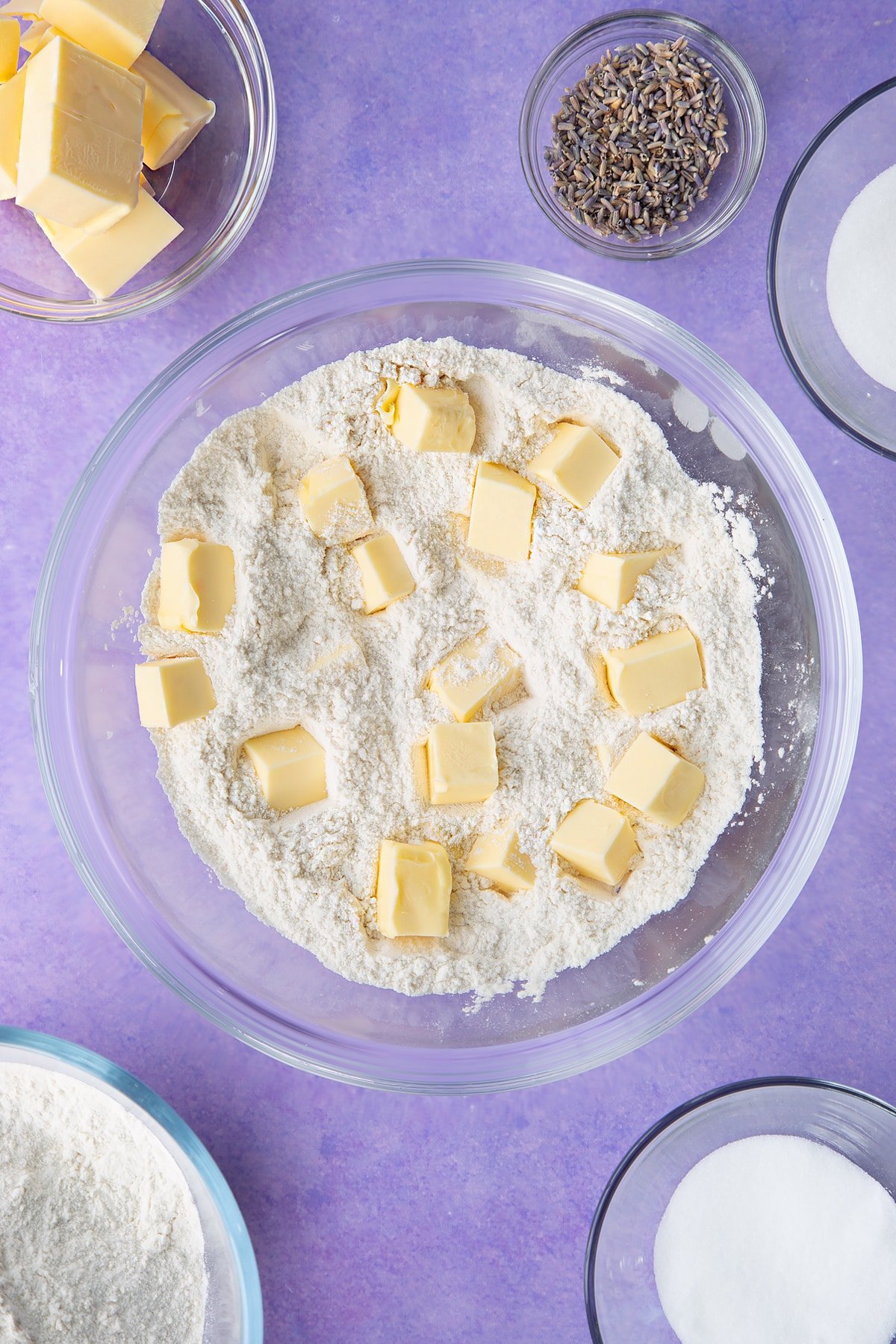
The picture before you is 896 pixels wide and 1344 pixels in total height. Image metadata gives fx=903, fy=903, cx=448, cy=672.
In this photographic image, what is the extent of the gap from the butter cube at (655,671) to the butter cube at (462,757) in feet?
0.73

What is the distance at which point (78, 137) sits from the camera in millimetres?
1319

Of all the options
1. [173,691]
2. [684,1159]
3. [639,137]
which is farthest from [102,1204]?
[639,137]

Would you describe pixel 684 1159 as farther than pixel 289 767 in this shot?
Yes

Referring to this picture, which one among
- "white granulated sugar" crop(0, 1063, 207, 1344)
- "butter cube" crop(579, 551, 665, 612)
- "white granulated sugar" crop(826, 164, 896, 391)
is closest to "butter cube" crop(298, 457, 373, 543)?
"butter cube" crop(579, 551, 665, 612)

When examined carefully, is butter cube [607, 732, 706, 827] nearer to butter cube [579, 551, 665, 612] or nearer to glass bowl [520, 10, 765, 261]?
butter cube [579, 551, 665, 612]

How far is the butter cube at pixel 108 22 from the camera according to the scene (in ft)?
4.45

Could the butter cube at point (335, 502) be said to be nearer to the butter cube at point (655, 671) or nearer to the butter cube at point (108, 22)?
the butter cube at point (655, 671)

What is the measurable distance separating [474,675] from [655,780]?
33 centimetres

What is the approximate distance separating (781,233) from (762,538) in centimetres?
51

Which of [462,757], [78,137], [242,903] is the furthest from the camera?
[242,903]

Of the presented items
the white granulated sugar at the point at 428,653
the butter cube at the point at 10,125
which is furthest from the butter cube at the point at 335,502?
the butter cube at the point at 10,125

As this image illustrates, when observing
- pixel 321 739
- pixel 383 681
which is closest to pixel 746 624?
pixel 383 681

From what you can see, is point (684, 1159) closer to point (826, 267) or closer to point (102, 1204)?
point (102, 1204)

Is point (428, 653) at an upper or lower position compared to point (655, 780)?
upper
